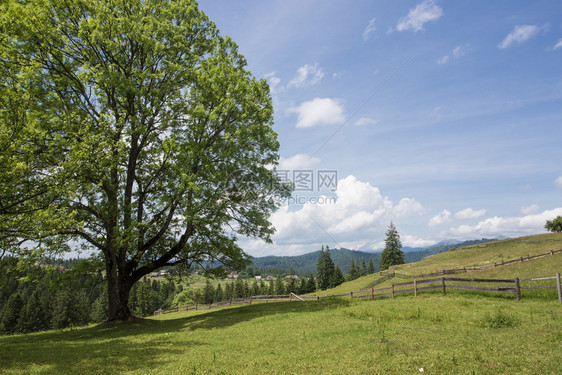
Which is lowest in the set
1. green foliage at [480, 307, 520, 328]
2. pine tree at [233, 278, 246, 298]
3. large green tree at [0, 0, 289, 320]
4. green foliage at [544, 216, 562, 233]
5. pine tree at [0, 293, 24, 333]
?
pine tree at [233, 278, 246, 298]

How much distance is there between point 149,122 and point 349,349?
Result: 1698 cm

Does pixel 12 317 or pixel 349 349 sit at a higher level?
pixel 349 349

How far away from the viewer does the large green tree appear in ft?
53.8

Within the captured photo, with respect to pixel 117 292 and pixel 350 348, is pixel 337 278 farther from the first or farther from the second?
pixel 350 348

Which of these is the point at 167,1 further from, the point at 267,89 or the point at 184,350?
the point at 184,350

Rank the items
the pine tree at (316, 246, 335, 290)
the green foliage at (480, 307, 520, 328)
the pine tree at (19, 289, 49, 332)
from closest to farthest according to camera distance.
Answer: the green foliage at (480, 307, 520, 328)
the pine tree at (19, 289, 49, 332)
the pine tree at (316, 246, 335, 290)

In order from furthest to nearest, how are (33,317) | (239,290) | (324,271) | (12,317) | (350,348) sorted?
(239,290) < (324,271) < (33,317) < (12,317) < (350,348)

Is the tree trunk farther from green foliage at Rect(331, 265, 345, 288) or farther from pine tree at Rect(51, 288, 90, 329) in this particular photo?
green foliage at Rect(331, 265, 345, 288)

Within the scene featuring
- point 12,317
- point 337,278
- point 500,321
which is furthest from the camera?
point 337,278

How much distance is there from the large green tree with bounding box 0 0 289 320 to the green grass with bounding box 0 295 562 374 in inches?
260

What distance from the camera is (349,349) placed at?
8953 mm

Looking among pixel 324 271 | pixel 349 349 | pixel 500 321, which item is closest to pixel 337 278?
pixel 324 271

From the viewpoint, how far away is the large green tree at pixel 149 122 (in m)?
16.4

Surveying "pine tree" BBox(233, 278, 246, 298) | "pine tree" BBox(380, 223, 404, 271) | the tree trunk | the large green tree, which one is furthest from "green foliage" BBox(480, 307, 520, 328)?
"pine tree" BBox(233, 278, 246, 298)
